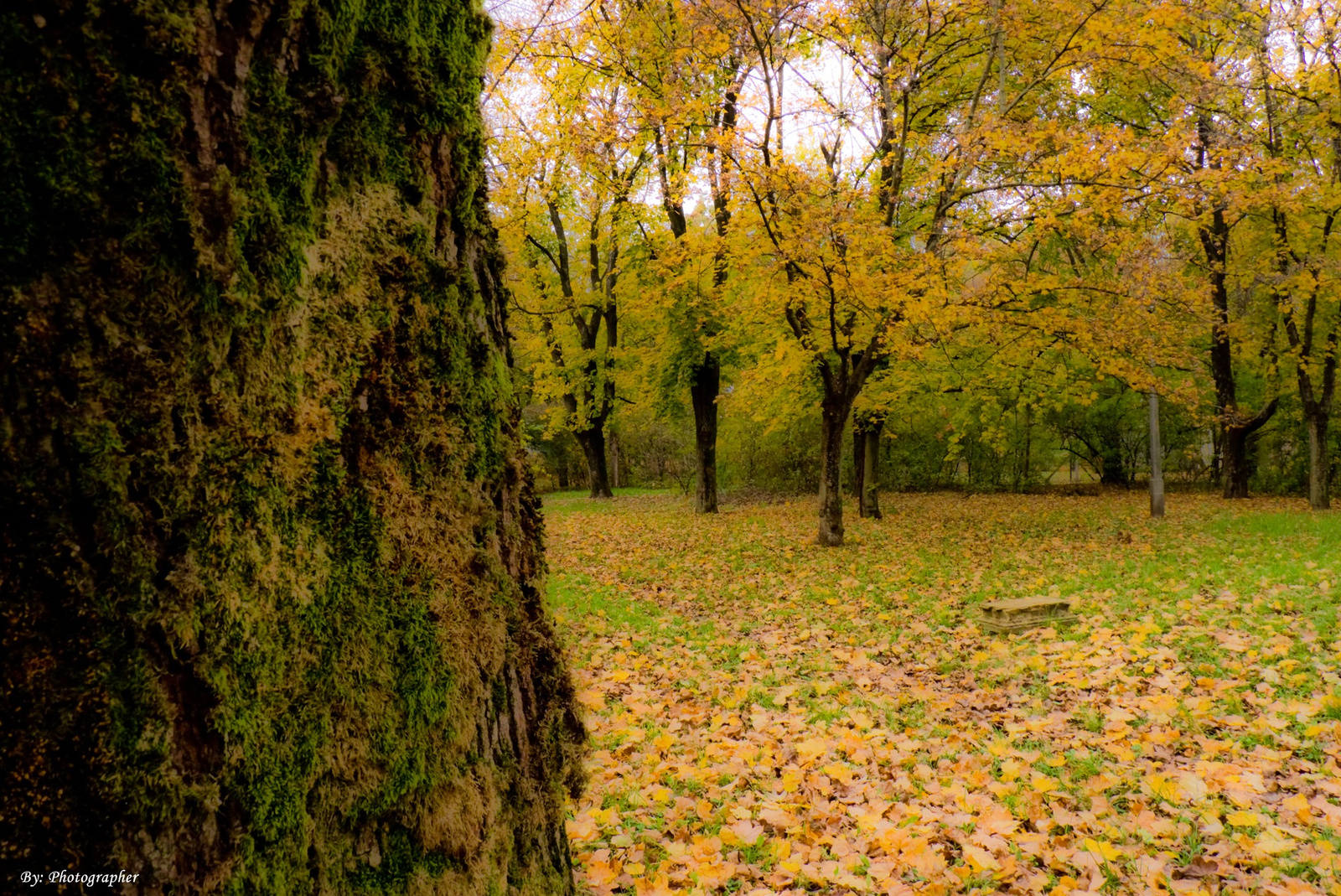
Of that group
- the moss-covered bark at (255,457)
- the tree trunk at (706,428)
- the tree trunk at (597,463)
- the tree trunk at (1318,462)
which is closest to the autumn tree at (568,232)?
the tree trunk at (597,463)

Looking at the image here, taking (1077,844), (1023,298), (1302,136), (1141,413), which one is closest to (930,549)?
(1023,298)

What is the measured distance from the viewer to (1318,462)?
15.7m

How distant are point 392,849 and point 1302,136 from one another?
20137 millimetres

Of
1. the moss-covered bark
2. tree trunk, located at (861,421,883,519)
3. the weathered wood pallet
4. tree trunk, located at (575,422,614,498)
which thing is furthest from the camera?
tree trunk, located at (575,422,614,498)

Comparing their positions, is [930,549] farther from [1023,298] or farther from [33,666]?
[33,666]

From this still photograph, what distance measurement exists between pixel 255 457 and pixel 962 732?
428 cm

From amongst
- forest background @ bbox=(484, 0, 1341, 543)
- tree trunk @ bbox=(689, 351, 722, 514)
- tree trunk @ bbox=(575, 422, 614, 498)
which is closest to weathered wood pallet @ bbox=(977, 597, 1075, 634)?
forest background @ bbox=(484, 0, 1341, 543)

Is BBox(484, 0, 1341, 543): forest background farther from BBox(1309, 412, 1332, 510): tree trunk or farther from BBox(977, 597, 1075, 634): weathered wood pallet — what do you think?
BBox(977, 597, 1075, 634): weathered wood pallet

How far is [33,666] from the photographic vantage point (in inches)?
41.0

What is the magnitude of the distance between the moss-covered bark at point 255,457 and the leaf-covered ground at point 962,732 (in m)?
1.73

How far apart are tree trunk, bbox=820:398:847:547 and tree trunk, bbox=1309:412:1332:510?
1166 cm

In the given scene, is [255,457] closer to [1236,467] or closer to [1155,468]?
[1155,468]

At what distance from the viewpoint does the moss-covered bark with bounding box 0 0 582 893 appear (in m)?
1.05

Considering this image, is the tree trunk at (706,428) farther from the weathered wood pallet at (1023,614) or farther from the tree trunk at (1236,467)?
the tree trunk at (1236,467)
